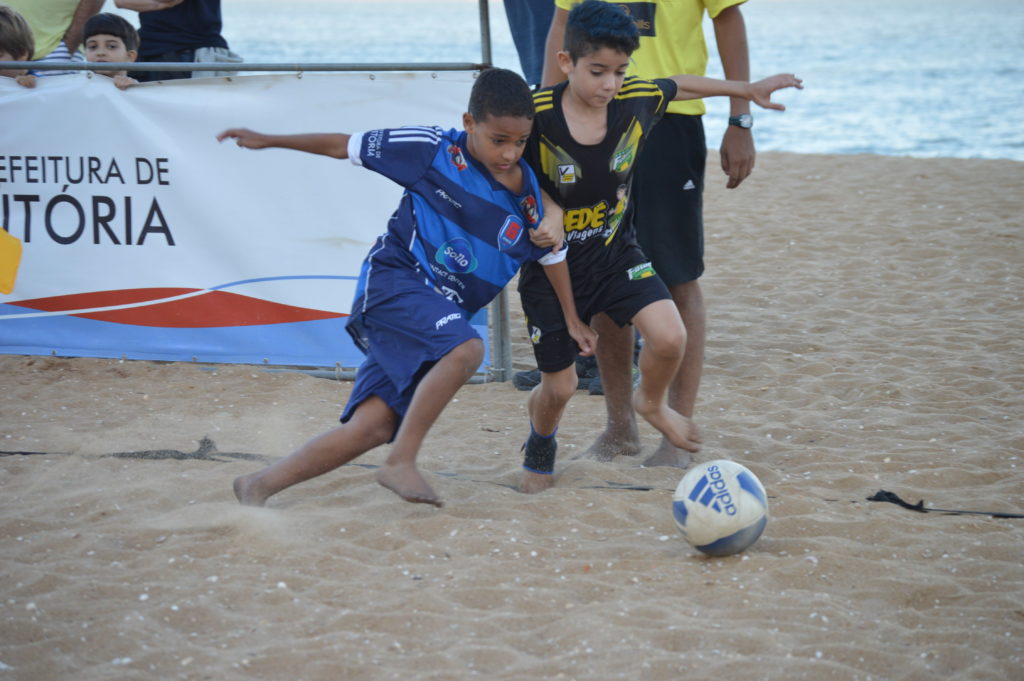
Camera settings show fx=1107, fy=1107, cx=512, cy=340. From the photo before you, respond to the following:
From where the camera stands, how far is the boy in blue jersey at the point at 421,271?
3.94 meters

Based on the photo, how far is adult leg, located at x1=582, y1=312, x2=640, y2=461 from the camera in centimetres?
462

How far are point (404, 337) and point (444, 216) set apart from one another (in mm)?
464

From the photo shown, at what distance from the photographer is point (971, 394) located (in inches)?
219

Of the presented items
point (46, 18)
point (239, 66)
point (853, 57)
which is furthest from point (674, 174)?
point (853, 57)

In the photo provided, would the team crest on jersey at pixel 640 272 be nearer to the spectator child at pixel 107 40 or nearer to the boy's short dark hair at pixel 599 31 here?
the boy's short dark hair at pixel 599 31

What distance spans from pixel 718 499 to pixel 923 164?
10522mm

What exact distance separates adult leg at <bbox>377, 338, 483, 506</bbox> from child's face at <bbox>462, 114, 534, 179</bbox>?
646 millimetres

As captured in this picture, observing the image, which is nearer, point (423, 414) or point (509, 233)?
point (423, 414)

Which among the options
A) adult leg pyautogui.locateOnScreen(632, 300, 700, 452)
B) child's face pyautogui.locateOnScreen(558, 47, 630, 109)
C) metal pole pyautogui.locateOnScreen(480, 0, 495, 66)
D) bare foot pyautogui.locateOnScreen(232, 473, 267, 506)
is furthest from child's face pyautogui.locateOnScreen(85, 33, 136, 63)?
adult leg pyautogui.locateOnScreen(632, 300, 700, 452)

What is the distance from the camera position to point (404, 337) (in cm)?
400

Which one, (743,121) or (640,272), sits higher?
(743,121)

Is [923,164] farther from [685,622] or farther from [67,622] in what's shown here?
[67,622]

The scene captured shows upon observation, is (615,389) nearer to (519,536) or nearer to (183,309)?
(519,536)

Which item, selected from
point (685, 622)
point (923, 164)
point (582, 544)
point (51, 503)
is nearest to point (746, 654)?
point (685, 622)
